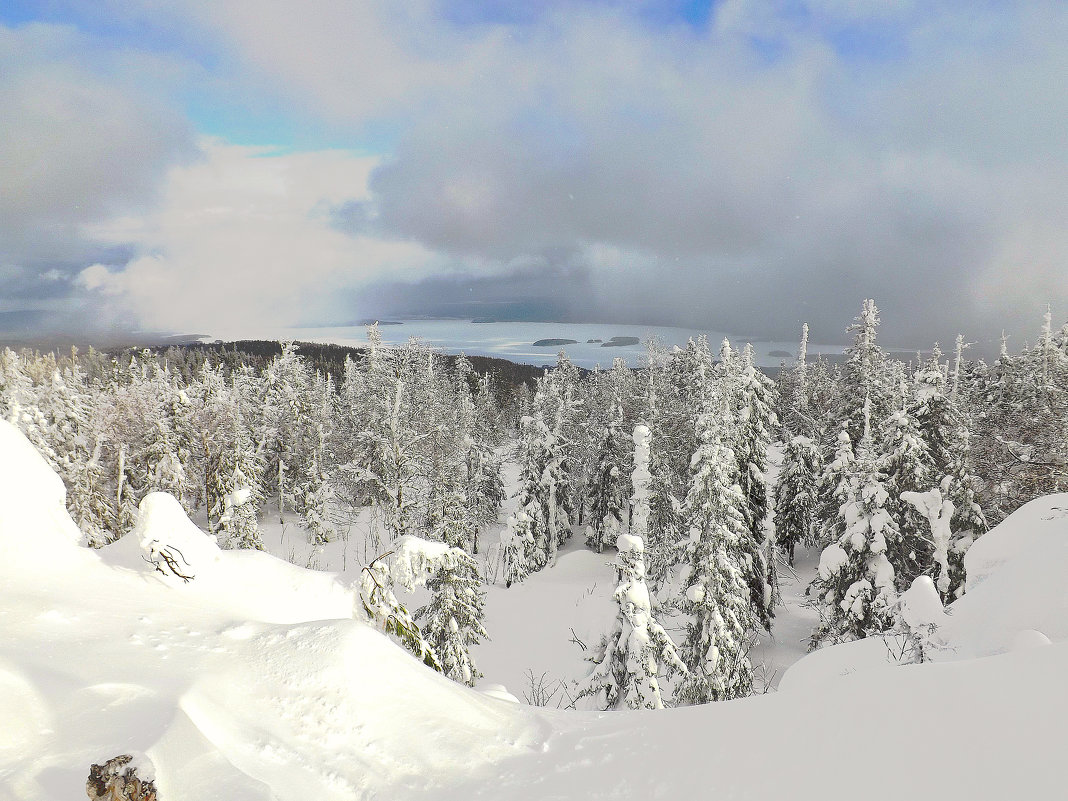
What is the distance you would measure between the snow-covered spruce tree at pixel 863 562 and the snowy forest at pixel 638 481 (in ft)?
0.22

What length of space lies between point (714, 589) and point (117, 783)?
15142 millimetres

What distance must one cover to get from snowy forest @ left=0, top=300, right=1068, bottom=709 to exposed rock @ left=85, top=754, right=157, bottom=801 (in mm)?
2955

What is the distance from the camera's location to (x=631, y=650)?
11.3m

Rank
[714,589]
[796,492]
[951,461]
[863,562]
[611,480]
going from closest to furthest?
[714,589]
[863,562]
[951,461]
[796,492]
[611,480]

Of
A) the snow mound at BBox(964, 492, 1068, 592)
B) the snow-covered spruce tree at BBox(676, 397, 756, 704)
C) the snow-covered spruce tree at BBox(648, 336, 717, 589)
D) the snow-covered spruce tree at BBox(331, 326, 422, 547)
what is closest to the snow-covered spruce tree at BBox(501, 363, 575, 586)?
the snow-covered spruce tree at BBox(331, 326, 422, 547)

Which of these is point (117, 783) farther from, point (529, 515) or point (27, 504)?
point (529, 515)

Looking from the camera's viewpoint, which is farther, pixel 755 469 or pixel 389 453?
pixel 389 453

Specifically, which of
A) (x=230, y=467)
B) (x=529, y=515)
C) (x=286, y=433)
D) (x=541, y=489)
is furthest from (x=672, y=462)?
(x=286, y=433)

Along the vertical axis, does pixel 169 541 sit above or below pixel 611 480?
above

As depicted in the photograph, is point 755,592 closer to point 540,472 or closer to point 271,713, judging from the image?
point 540,472

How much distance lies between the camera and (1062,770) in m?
3.12

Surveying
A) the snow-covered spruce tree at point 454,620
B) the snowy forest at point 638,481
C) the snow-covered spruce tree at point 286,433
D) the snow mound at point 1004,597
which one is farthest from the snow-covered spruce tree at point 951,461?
the snow-covered spruce tree at point 286,433

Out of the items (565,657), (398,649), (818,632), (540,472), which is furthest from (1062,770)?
(540,472)

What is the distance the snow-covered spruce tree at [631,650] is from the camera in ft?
36.6
